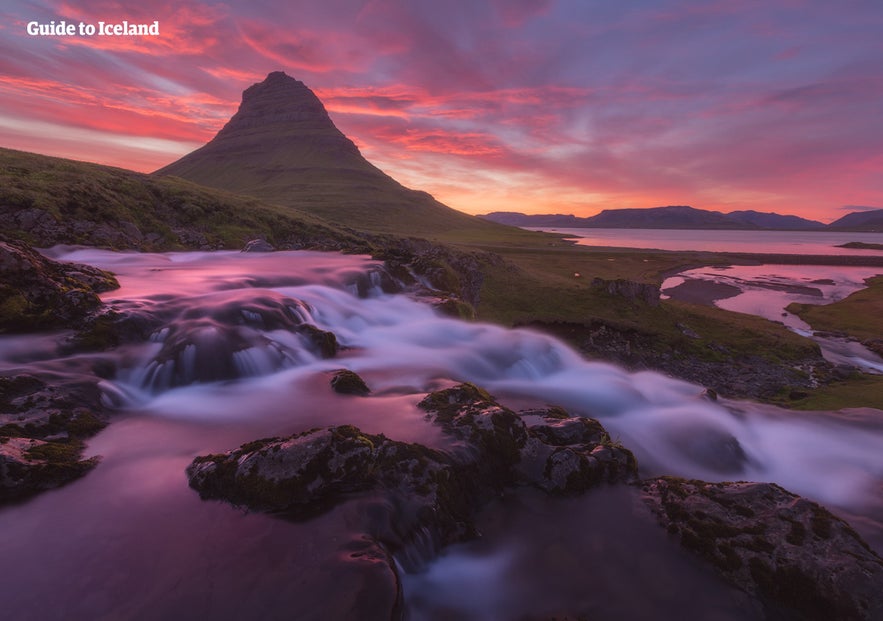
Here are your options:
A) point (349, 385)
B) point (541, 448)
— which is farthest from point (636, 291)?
point (349, 385)

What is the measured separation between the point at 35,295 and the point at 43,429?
766 centimetres

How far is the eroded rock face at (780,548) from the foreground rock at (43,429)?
12681mm

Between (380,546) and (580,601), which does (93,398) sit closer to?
(380,546)

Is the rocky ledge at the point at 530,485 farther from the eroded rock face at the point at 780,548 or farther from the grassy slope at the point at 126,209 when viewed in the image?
the grassy slope at the point at 126,209

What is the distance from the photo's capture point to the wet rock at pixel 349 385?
13367 mm

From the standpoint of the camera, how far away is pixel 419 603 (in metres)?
6.91

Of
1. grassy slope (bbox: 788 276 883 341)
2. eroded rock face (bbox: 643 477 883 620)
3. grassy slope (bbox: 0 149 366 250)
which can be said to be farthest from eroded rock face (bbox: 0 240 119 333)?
grassy slope (bbox: 788 276 883 341)

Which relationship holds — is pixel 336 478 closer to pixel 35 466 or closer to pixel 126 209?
pixel 35 466

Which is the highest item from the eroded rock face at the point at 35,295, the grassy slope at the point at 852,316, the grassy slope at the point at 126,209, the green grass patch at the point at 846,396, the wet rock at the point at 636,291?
the grassy slope at the point at 126,209

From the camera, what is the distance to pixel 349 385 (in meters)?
13.4

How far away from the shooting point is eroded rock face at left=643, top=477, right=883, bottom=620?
654cm

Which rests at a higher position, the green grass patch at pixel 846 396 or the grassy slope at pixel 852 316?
the grassy slope at pixel 852 316

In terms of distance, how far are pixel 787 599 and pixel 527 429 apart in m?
5.66

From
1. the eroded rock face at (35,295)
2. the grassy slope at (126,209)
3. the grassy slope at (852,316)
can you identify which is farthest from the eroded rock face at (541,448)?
the grassy slope at (852,316)
